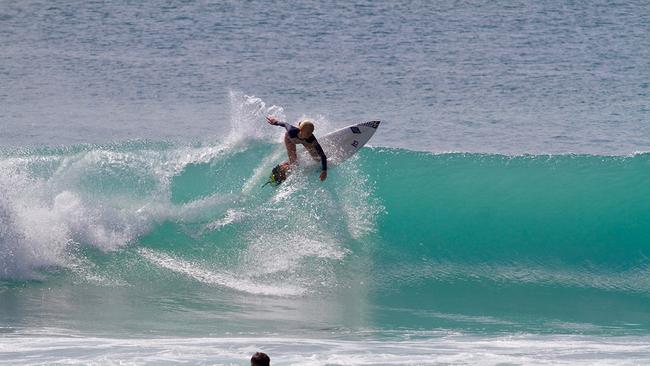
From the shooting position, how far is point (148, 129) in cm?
1856

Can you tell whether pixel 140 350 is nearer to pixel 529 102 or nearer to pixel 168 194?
pixel 168 194

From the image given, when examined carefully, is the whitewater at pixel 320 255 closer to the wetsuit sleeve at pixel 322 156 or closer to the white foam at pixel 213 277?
the white foam at pixel 213 277

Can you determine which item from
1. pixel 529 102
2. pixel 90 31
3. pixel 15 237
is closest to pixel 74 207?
pixel 15 237

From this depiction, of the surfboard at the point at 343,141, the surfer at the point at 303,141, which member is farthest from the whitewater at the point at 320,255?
the surfer at the point at 303,141

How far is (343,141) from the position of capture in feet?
48.2

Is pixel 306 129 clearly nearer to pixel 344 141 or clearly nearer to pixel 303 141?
pixel 303 141

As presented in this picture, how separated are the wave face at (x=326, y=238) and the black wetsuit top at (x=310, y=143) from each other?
29 centimetres

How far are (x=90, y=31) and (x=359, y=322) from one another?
13445mm

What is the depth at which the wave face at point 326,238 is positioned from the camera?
41.4 feet

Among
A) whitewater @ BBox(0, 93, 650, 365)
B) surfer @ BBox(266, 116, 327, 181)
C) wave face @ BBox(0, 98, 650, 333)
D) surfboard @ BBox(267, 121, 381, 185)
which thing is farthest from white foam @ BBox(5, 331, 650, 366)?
surfboard @ BBox(267, 121, 381, 185)

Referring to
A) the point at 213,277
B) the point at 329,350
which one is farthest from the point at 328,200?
the point at 329,350

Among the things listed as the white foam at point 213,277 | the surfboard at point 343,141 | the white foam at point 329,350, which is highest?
the surfboard at point 343,141

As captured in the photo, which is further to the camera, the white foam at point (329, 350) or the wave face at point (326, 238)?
the wave face at point (326, 238)

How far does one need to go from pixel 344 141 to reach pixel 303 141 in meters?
0.81
